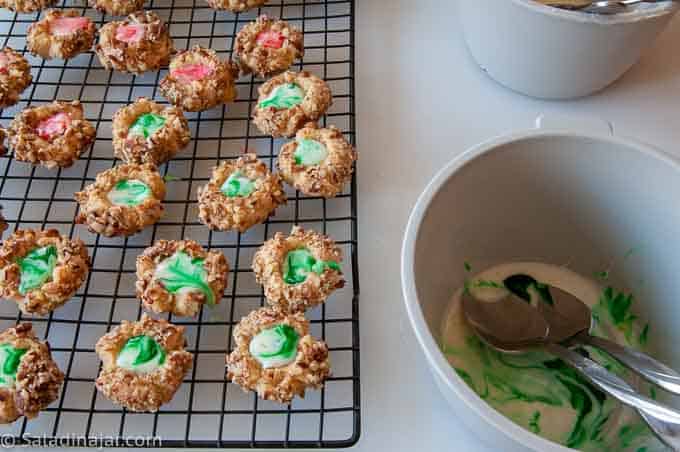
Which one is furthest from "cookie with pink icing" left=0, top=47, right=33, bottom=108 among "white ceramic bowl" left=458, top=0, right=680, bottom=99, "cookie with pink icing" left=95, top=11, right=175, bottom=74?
"white ceramic bowl" left=458, top=0, right=680, bottom=99

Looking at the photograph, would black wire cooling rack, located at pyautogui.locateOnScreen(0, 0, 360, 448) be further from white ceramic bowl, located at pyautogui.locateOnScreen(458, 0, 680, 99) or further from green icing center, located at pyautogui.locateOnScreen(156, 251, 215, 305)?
white ceramic bowl, located at pyautogui.locateOnScreen(458, 0, 680, 99)

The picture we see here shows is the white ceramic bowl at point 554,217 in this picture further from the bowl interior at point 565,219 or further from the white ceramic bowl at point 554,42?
the white ceramic bowl at point 554,42

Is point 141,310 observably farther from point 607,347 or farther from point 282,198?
point 607,347

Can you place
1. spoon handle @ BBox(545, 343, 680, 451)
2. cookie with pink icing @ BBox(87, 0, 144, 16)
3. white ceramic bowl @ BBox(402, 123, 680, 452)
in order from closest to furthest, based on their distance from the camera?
spoon handle @ BBox(545, 343, 680, 451), white ceramic bowl @ BBox(402, 123, 680, 452), cookie with pink icing @ BBox(87, 0, 144, 16)

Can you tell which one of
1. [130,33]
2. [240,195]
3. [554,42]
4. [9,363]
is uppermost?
[554,42]

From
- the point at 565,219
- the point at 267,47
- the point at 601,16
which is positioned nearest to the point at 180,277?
the point at 267,47

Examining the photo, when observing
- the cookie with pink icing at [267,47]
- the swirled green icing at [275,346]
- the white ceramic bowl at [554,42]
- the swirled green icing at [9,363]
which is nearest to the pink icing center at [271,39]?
the cookie with pink icing at [267,47]

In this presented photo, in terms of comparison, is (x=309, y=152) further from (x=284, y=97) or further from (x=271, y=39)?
(x=271, y=39)
